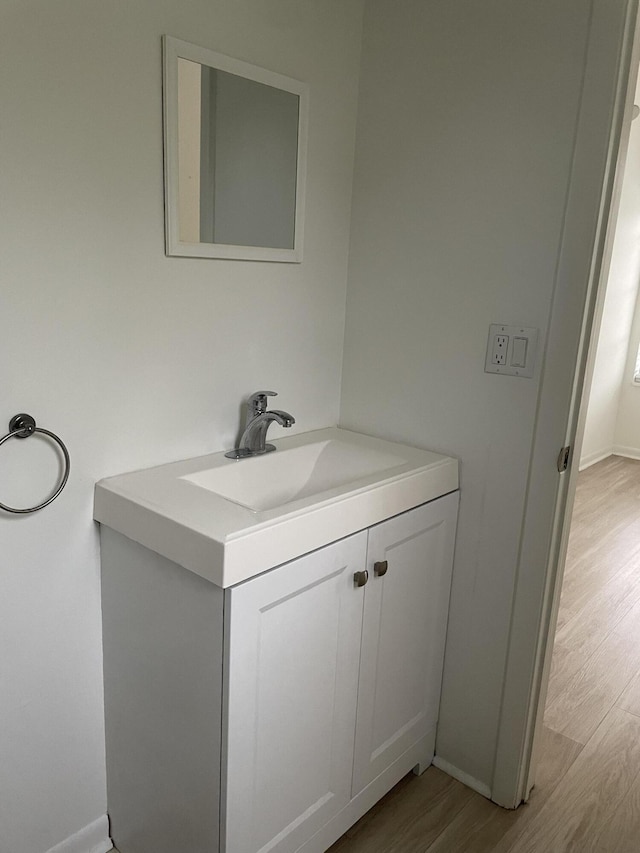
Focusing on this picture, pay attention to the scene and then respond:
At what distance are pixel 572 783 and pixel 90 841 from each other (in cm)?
125

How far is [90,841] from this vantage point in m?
1.60

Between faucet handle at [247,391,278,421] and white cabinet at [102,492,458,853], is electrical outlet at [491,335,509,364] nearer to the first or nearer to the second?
white cabinet at [102,492,458,853]

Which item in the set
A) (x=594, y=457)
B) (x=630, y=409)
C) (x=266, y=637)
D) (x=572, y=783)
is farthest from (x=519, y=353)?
(x=630, y=409)

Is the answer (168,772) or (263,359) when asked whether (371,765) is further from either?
(263,359)

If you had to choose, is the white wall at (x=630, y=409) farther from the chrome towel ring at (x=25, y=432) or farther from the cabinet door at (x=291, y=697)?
the chrome towel ring at (x=25, y=432)

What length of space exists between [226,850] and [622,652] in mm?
1712

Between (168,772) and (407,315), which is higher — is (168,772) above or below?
below

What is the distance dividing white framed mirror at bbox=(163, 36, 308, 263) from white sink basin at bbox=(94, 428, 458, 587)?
1.62ft

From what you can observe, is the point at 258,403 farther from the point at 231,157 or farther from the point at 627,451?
the point at 627,451

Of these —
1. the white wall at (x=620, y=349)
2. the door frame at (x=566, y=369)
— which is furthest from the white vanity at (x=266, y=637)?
the white wall at (x=620, y=349)

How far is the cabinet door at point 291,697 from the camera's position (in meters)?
1.26

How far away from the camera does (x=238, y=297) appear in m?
1.65

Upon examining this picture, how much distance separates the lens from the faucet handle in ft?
5.53

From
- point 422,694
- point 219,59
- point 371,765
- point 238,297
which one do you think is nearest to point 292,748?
point 371,765
